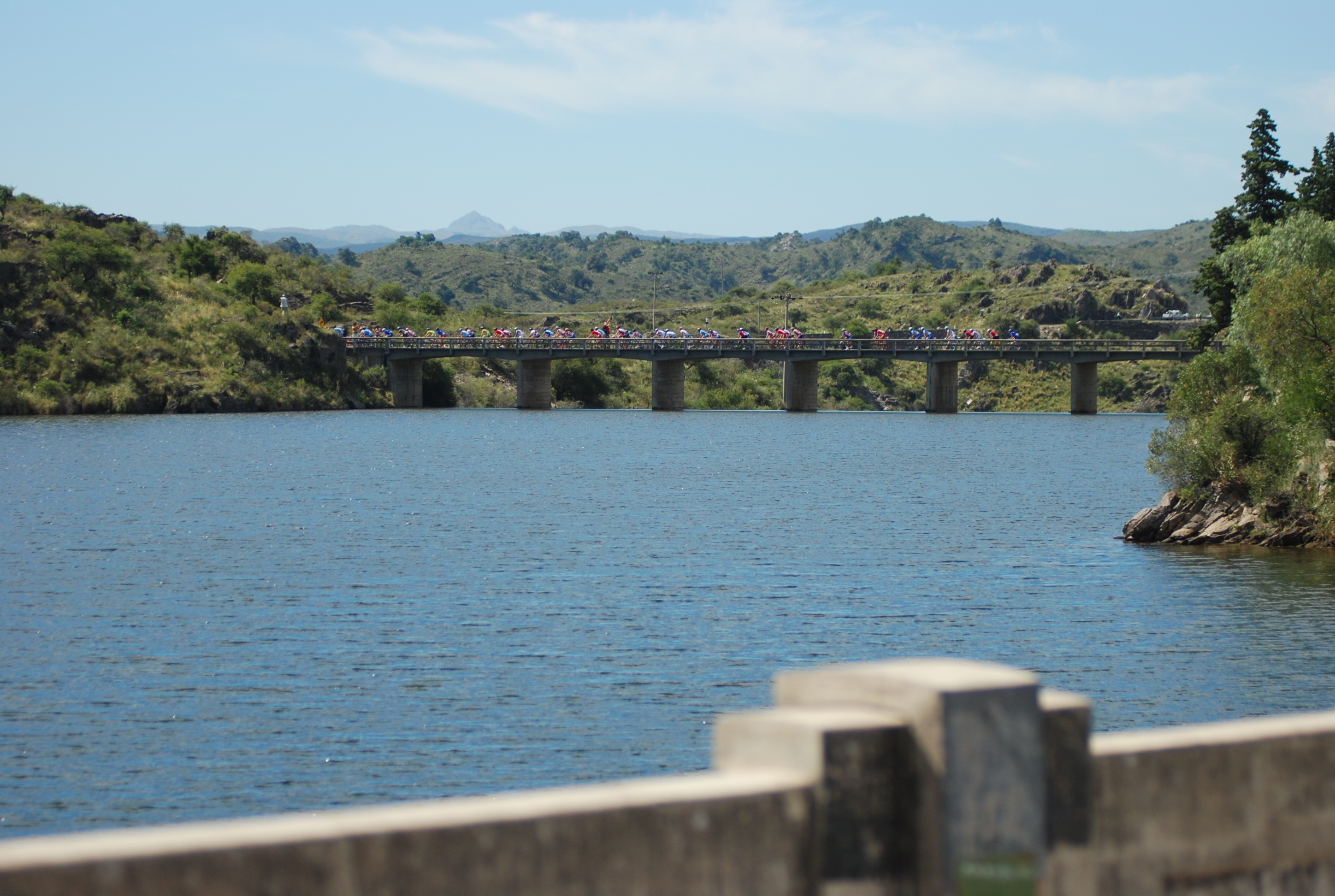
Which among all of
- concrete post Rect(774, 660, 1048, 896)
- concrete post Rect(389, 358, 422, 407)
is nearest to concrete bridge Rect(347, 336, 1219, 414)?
concrete post Rect(389, 358, 422, 407)

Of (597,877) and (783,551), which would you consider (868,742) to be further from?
(783,551)

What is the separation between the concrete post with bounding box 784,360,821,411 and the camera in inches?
7072

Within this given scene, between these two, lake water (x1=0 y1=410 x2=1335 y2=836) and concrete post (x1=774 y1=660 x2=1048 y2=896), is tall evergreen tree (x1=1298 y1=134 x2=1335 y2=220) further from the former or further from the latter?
concrete post (x1=774 y1=660 x2=1048 y2=896)

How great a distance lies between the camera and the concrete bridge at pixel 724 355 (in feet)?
573

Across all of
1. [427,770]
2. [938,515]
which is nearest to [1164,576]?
[938,515]

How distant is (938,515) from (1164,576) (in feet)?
65.7

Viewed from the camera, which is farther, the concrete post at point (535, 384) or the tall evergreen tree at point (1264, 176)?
the concrete post at point (535, 384)

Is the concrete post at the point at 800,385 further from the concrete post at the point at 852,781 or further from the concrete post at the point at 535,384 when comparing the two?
the concrete post at the point at 852,781

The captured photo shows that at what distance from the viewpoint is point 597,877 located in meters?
6.25

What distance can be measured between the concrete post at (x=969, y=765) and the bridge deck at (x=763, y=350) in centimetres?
16692

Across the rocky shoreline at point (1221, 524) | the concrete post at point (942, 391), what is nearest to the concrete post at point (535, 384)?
the concrete post at point (942, 391)

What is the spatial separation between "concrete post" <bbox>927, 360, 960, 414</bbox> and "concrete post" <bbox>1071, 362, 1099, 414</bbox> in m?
14.9

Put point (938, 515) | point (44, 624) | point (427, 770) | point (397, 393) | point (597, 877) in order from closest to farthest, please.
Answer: point (597, 877), point (427, 770), point (44, 624), point (938, 515), point (397, 393)

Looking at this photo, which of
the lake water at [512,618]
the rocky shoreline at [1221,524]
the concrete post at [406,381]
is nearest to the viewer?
the lake water at [512,618]
